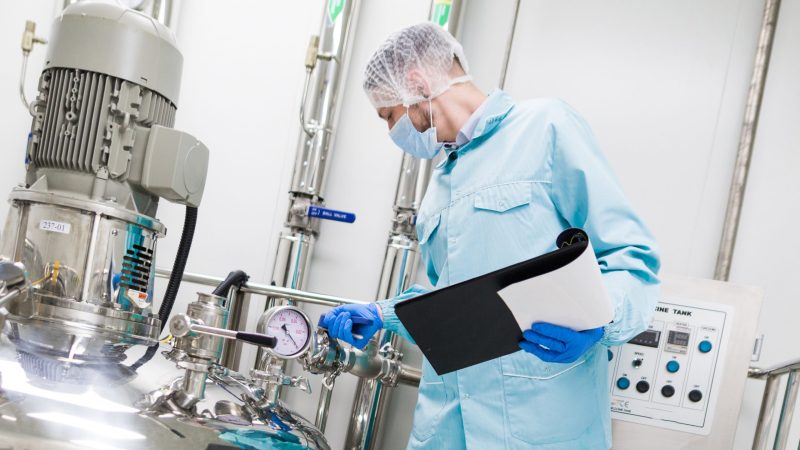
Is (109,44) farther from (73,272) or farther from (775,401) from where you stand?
(775,401)

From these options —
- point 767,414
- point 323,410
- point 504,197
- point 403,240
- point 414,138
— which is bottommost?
point 323,410

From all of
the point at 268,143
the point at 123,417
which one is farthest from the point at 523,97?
the point at 123,417

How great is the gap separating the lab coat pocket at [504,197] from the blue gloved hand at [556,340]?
307 mm

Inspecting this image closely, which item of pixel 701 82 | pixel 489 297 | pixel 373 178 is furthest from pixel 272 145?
pixel 489 297

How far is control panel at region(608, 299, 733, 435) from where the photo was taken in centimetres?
169

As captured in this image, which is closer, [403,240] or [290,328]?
[290,328]

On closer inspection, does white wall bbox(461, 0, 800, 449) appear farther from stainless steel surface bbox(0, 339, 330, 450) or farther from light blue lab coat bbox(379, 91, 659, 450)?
stainless steel surface bbox(0, 339, 330, 450)

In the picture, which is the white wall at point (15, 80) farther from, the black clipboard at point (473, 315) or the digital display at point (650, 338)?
the digital display at point (650, 338)

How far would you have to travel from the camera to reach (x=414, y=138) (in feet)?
5.24

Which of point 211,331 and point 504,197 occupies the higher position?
point 504,197

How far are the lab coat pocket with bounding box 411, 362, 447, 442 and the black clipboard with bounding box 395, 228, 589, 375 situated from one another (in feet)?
0.95

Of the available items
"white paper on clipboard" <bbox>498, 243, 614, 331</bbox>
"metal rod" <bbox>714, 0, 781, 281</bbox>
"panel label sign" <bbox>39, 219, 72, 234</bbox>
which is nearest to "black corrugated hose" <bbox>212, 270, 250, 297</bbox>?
"panel label sign" <bbox>39, 219, 72, 234</bbox>

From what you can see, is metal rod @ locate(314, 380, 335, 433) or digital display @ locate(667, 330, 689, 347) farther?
metal rod @ locate(314, 380, 335, 433)

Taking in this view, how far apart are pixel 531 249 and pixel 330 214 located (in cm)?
102
